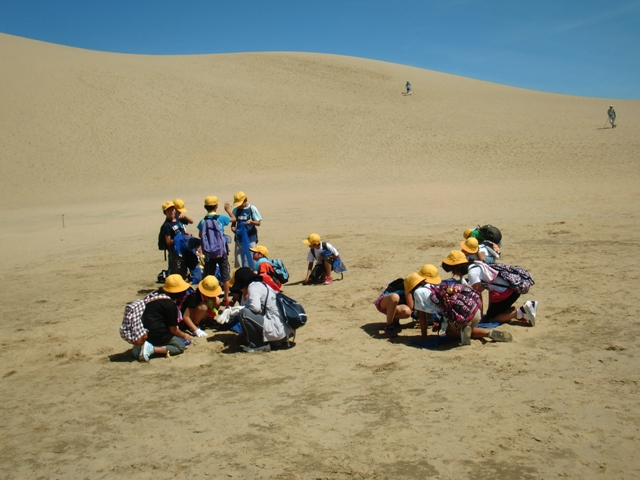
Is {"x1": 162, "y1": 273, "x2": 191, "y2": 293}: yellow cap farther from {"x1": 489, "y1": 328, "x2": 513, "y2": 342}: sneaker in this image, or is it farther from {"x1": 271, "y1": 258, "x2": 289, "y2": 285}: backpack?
{"x1": 489, "y1": 328, "x2": 513, "y2": 342}: sneaker

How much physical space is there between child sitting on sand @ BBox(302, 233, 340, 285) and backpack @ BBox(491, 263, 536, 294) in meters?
3.20

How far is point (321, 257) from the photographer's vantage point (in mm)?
9445

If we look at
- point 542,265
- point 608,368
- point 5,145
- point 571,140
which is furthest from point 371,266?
point 5,145

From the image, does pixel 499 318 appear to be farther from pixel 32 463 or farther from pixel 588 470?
pixel 32 463

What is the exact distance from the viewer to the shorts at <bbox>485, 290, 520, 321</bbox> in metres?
6.84

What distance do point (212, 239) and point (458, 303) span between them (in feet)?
12.0

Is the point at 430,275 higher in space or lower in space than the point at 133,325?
higher

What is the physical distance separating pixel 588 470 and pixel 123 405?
149 inches

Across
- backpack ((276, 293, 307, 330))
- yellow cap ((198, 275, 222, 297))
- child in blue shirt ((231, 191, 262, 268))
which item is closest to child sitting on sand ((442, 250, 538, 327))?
backpack ((276, 293, 307, 330))

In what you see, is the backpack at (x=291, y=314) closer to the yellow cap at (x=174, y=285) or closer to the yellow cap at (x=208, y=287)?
the yellow cap at (x=208, y=287)

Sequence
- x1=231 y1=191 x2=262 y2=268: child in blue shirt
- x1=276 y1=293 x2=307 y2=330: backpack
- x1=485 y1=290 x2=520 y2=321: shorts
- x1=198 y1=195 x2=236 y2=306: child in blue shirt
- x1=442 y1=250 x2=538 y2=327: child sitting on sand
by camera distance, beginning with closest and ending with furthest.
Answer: x1=276 y1=293 x2=307 y2=330: backpack, x1=442 y1=250 x2=538 y2=327: child sitting on sand, x1=485 y1=290 x2=520 y2=321: shorts, x1=198 y1=195 x2=236 y2=306: child in blue shirt, x1=231 y1=191 x2=262 y2=268: child in blue shirt

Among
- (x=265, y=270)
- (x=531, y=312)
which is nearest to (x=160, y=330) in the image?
(x=265, y=270)

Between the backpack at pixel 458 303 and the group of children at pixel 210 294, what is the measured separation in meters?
1.73

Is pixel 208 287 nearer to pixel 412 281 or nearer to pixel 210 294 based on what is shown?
pixel 210 294
